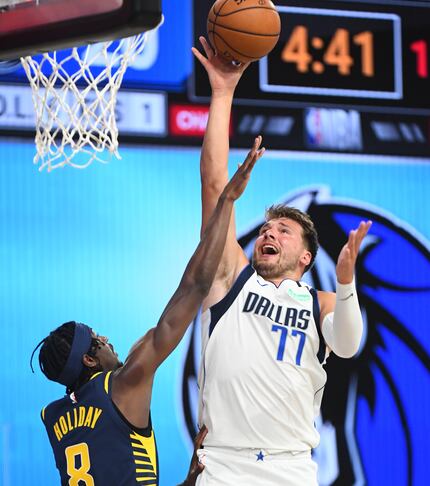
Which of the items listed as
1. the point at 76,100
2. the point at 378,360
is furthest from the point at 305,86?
the point at 378,360

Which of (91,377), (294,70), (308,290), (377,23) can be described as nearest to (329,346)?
(308,290)

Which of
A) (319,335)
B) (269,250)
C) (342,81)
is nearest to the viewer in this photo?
(319,335)

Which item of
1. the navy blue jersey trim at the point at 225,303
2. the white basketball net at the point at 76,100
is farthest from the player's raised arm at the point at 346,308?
the white basketball net at the point at 76,100

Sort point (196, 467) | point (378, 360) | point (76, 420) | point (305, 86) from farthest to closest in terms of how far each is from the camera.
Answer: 1. point (305, 86)
2. point (378, 360)
3. point (196, 467)
4. point (76, 420)

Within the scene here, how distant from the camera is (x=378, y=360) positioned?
7539 mm

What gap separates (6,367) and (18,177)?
120 centimetres

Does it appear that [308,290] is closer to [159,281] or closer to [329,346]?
[329,346]

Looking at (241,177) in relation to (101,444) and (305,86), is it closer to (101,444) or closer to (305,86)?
(101,444)

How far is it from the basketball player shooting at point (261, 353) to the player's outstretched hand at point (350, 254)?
43 mm

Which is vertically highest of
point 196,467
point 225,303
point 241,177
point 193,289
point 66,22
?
point 66,22

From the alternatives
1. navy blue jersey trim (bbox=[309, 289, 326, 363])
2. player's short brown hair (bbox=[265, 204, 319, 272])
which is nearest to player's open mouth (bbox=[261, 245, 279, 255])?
player's short brown hair (bbox=[265, 204, 319, 272])

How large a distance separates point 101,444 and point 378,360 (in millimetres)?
4030

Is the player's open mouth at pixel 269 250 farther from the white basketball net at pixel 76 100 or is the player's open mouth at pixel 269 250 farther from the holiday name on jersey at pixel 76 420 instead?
the white basketball net at pixel 76 100

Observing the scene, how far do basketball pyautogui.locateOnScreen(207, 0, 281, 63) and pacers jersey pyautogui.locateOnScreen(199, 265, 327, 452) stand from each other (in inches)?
36.9
